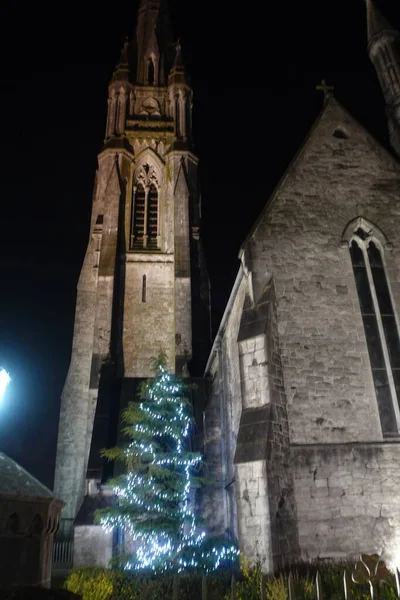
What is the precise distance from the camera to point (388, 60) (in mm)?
18734

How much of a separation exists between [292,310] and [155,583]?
6.46 m

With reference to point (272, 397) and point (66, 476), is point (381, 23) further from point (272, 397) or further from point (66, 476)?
point (66, 476)

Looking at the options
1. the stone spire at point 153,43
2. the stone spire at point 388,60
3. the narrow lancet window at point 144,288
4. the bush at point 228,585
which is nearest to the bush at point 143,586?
the bush at point 228,585

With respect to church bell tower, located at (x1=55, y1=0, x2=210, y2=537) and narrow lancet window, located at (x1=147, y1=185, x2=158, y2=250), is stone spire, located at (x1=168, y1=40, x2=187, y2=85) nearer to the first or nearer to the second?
church bell tower, located at (x1=55, y1=0, x2=210, y2=537)

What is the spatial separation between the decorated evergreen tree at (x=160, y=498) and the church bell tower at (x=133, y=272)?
400 cm

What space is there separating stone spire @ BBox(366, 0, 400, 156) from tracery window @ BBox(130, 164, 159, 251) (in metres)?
12.6

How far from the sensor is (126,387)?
19828 millimetres

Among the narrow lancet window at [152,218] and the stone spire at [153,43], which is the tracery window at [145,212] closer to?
the narrow lancet window at [152,218]

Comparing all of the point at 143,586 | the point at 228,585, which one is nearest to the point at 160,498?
the point at 228,585

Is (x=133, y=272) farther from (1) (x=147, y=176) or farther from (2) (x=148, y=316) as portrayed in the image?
(1) (x=147, y=176)

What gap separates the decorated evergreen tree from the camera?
1159cm

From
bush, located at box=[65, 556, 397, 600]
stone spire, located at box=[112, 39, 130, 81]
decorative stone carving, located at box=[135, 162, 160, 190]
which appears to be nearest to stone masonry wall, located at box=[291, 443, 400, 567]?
bush, located at box=[65, 556, 397, 600]

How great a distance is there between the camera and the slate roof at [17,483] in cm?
428

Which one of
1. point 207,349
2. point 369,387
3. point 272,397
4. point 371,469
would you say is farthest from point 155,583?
point 207,349
